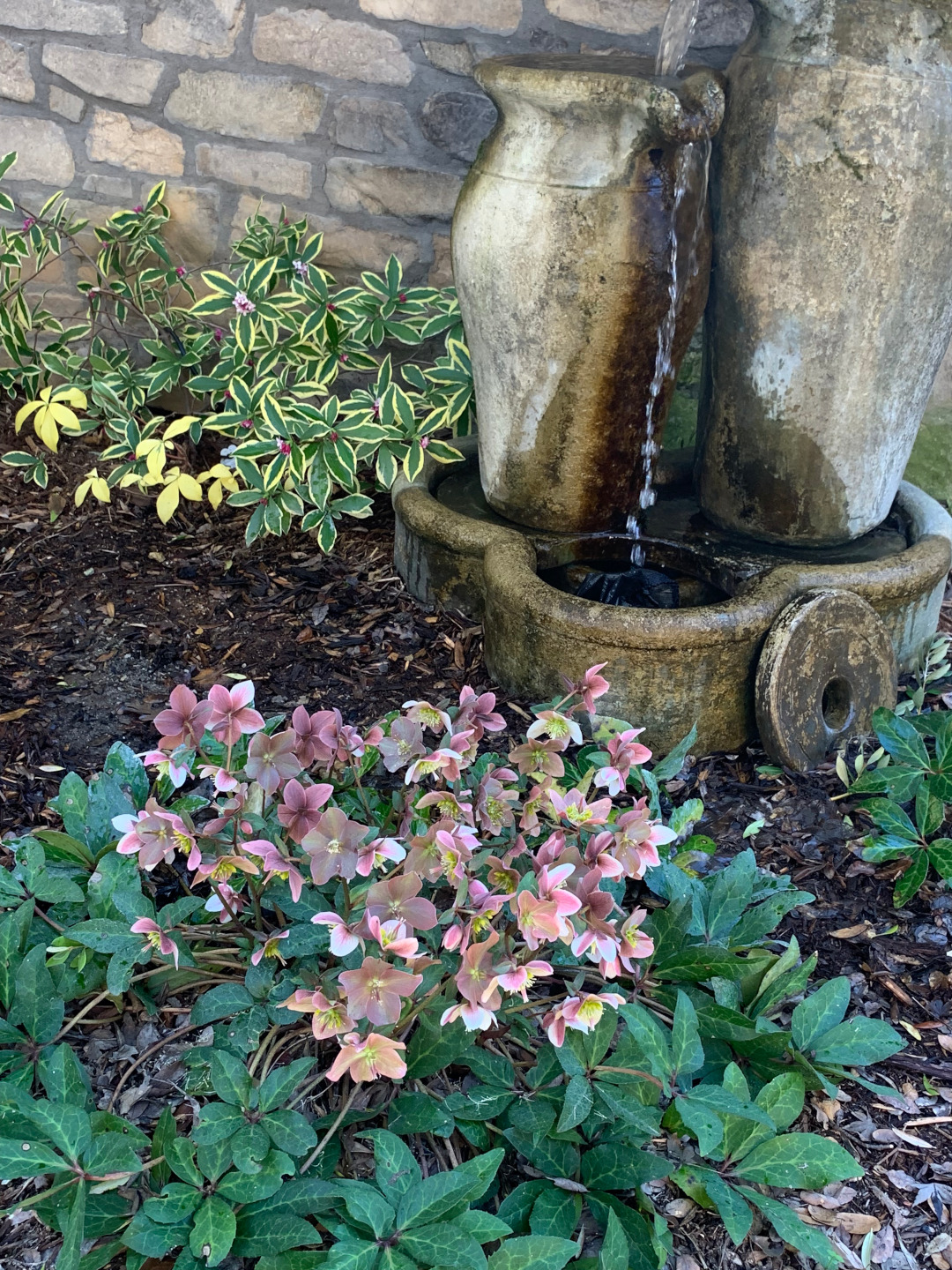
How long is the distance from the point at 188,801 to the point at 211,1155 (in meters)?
0.59

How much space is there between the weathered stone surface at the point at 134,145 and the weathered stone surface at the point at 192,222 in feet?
0.21

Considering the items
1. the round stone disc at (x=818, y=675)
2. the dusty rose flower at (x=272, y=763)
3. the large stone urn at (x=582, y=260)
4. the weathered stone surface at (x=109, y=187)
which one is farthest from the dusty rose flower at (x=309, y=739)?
the weathered stone surface at (x=109, y=187)

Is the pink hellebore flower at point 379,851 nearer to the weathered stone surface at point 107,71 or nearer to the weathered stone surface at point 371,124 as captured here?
the weathered stone surface at point 371,124

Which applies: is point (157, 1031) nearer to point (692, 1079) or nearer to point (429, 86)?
point (692, 1079)

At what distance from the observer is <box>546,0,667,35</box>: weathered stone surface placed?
2855 mm

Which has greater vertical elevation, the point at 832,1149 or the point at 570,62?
the point at 570,62

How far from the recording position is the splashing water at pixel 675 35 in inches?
97.5

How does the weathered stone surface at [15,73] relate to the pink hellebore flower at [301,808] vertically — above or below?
above

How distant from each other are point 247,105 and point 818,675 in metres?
2.25

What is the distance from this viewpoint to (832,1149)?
1458mm

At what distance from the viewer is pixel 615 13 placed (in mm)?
2881

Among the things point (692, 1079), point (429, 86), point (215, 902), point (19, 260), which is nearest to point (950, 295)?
point (429, 86)

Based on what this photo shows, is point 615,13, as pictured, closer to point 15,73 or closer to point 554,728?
point 15,73

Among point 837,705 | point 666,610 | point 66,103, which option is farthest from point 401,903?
point 66,103
